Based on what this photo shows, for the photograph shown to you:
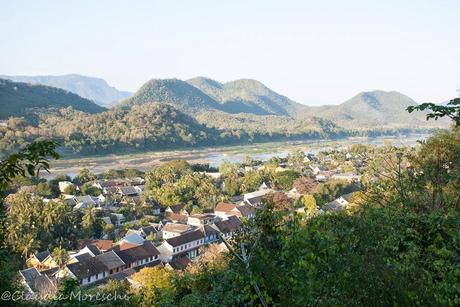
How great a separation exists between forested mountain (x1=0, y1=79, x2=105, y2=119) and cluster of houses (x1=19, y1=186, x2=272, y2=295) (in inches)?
2488

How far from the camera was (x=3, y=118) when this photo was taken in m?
76.5

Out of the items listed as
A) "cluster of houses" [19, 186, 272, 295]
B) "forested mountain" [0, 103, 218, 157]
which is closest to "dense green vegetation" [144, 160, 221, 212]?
"cluster of houses" [19, 186, 272, 295]

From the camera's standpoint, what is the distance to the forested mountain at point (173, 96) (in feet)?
559

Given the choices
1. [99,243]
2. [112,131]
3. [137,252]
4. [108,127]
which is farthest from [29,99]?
[137,252]

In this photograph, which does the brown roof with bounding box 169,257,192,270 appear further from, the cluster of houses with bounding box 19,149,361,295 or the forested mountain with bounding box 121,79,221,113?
the forested mountain with bounding box 121,79,221,113

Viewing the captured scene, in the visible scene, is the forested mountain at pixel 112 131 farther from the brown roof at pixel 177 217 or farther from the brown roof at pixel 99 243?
the brown roof at pixel 99 243

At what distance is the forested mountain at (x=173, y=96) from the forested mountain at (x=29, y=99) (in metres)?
44.5

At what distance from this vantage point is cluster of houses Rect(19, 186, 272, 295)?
17.1 metres

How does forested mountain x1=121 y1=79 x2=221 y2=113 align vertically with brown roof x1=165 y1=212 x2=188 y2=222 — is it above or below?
above

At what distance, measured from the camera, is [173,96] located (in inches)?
7165

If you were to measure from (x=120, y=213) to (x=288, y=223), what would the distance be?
27.5 metres

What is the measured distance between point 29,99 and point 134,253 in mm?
87433

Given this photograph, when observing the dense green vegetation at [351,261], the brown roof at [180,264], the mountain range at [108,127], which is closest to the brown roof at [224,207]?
the brown roof at [180,264]

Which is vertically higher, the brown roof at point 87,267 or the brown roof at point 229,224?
the brown roof at point 87,267
